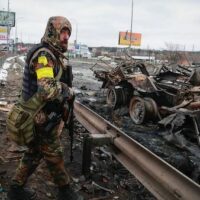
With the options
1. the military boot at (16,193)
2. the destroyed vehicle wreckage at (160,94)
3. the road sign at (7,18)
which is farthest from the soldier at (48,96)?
the road sign at (7,18)

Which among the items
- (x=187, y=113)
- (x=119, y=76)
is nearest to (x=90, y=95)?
(x=119, y=76)

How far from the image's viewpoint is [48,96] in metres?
3.46

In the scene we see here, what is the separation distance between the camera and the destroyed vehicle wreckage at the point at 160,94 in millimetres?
7550

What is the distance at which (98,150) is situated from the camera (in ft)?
20.7

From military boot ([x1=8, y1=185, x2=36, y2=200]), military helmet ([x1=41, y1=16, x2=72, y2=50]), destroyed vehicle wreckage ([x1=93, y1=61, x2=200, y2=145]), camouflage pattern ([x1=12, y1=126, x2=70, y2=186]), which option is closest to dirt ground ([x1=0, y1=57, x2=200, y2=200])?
military boot ([x1=8, y1=185, x2=36, y2=200])

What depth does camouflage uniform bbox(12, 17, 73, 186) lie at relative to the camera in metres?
3.48

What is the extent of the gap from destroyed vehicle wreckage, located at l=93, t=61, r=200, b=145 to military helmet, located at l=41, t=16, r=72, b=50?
398cm

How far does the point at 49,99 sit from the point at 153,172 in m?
1.33

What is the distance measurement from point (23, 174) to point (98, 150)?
A: 7.87 feet

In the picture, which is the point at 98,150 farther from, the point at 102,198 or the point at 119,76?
the point at 119,76

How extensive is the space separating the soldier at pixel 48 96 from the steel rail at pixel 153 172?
2.56 ft

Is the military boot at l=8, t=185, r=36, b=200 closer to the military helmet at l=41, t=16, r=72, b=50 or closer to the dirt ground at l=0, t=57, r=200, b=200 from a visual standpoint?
the dirt ground at l=0, t=57, r=200, b=200

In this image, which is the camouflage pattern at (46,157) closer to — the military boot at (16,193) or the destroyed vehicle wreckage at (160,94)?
the military boot at (16,193)

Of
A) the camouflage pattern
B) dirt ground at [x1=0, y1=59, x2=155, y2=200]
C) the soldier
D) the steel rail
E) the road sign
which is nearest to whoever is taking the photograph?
the steel rail
